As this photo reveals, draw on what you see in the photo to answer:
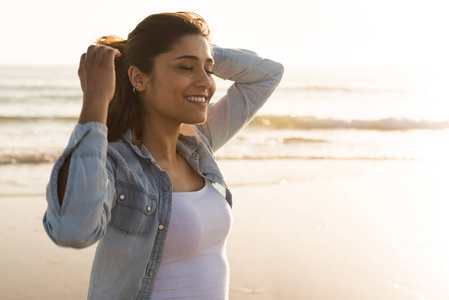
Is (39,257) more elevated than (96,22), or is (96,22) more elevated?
(39,257)

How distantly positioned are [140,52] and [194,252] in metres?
0.86

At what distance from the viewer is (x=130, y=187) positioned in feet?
7.17

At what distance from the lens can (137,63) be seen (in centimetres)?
253

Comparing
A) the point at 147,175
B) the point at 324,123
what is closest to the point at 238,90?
the point at 147,175

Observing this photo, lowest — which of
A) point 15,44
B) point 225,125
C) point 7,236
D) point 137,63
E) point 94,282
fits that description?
point 15,44

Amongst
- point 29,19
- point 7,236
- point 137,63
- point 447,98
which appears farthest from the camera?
point 29,19

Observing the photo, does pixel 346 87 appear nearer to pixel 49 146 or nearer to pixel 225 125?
pixel 49 146

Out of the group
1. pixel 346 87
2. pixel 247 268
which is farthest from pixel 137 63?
pixel 346 87

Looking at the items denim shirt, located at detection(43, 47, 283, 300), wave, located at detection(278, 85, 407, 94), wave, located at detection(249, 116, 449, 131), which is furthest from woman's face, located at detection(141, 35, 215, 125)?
wave, located at detection(278, 85, 407, 94)

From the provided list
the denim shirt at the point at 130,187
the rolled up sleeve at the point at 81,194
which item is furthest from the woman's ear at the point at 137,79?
the rolled up sleeve at the point at 81,194

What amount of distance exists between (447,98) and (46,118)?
15.9 metres

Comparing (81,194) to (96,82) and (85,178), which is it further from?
(96,82)

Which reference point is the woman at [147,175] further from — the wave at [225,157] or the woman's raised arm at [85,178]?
the wave at [225,157]

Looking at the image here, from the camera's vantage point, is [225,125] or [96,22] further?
[96,22]
